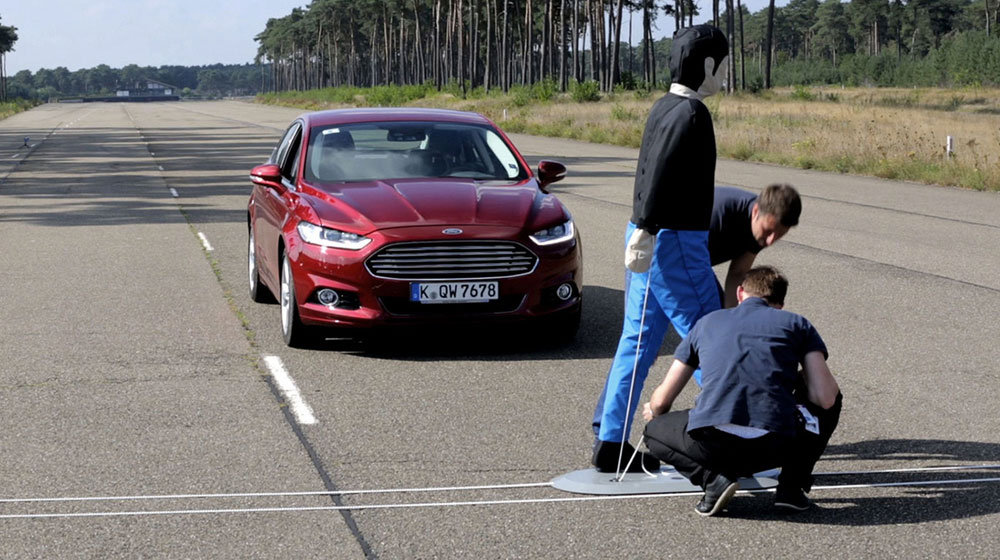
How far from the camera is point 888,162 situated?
26.6m

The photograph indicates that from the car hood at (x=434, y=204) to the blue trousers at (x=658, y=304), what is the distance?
3.02 m

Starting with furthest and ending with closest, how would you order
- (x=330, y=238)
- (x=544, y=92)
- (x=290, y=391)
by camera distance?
1. (x=544, y=92)
2. (x=330, y=238)
3. (x=290, y=391)

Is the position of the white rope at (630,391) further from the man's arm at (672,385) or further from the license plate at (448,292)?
the license plate at (448,292)

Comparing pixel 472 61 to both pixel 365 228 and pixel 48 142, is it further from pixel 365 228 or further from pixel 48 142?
pixel 365 228

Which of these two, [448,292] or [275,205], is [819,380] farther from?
[275,205]

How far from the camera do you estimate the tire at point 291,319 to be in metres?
8.52

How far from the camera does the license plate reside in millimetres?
8180

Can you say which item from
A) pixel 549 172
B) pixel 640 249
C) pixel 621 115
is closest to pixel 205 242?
pixel 549 172

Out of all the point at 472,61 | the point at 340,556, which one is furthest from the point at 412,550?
the point at 472,61

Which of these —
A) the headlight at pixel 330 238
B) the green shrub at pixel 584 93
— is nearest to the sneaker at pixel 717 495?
the headlight at pixel 330 238

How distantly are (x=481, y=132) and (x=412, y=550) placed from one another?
5655 mm

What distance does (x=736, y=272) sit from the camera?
5977mm

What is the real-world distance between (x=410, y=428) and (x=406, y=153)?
351cm

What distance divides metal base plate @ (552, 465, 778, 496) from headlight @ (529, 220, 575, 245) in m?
3.04
